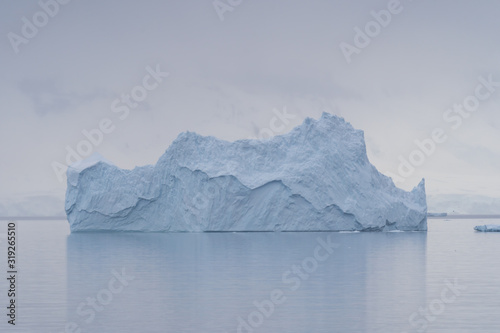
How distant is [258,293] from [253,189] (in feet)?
69.3

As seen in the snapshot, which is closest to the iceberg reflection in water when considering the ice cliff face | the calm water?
the calm water

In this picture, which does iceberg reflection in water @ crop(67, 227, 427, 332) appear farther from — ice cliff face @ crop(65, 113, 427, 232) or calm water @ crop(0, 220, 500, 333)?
ice cliff face @ crop(65, 113, 427, 232)

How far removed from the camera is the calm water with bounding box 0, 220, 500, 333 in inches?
363

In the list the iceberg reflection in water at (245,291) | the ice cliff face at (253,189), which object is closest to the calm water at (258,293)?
the iceberg reflection in water at (245,291)

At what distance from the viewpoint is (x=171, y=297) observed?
37.5 ft

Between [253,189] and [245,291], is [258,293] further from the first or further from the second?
[253,189]

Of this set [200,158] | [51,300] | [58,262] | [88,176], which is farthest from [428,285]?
[88,176]

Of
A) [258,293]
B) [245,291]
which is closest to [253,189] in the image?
[245,291]

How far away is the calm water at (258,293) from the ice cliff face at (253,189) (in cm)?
1271

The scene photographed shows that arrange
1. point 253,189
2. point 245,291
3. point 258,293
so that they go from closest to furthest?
point 258,293 → point 245,291 → point 253,189

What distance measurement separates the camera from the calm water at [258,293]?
9211 mm

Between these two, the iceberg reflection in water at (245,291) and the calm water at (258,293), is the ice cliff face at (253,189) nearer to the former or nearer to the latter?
the iceberg reflection in water at (245,291)

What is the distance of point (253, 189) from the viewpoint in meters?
33.0

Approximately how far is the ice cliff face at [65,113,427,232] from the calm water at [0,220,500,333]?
12706 millimetres
